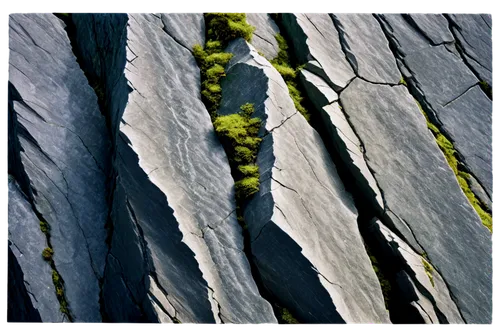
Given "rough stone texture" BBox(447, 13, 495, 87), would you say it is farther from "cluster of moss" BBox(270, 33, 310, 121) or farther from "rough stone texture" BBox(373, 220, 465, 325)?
"rough stone texture" BBox(373, 220, 465, 325)

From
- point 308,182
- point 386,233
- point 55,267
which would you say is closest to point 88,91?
point 55,267

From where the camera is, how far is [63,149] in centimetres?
1081

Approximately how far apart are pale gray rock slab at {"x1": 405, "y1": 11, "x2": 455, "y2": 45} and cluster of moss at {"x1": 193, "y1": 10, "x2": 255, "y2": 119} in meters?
3.58

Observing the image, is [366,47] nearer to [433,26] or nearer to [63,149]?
[433,26]

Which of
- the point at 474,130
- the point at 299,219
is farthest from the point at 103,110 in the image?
the point at 474,130

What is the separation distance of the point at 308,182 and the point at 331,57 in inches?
111

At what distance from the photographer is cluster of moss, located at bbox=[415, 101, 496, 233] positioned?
10926 mm

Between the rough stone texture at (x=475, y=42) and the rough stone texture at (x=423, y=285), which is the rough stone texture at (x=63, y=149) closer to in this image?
the rough stone texture at (x=423, y=285)

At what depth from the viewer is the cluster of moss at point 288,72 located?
35.5ft

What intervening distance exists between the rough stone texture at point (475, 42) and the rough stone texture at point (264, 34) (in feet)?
12.6

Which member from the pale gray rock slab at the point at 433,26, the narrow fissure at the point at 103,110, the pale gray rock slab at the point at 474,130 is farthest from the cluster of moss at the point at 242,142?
the pale gray rock slab at the point at 433,26

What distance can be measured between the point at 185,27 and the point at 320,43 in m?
2.63

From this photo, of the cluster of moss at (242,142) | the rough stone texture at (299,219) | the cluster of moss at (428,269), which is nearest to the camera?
the rough stone texture at (299,219)

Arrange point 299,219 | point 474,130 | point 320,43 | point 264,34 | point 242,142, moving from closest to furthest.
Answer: point 299,219 → point 242,142 → point 320,43 → point 264,34 → point 474,130
